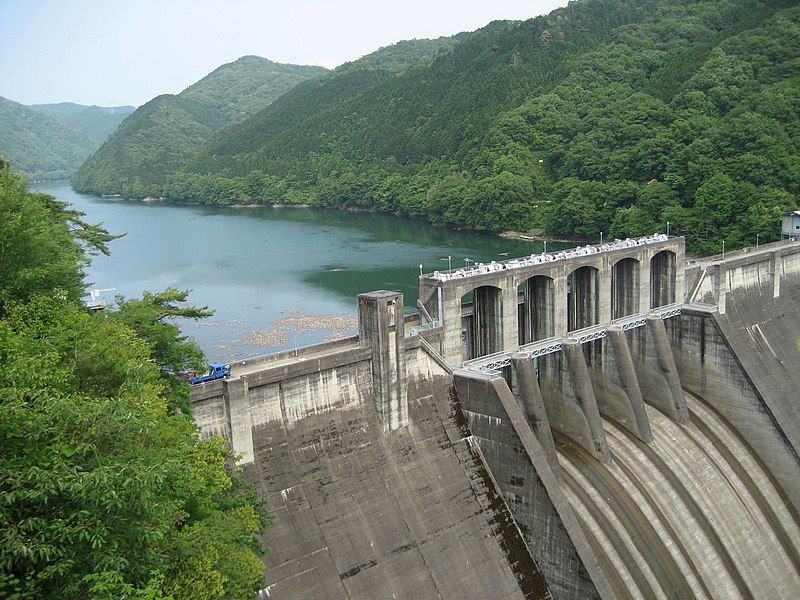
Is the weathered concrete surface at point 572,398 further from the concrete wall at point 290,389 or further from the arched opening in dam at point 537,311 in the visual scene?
the concrete wall at point 290,389

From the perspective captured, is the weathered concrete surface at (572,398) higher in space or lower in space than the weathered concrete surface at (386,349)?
lower

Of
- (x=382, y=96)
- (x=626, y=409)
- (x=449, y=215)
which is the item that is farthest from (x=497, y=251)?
(x=382, y=96)

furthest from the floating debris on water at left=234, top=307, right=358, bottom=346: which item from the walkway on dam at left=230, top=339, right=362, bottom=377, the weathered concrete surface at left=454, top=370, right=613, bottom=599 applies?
the weathered concrete surface at left=454, top=370, right=613, bottom=599

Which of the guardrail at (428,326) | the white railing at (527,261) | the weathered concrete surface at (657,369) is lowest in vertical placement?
the weathered concrete surface at (657,369)

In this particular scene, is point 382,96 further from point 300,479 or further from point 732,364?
point 300,479

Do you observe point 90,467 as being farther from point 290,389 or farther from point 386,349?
point 386,349

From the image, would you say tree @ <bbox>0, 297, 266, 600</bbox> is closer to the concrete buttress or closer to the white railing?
the concrete buttress

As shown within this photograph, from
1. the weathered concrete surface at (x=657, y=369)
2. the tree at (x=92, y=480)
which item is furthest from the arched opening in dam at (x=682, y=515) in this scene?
the tree at (x=92, y=480)
